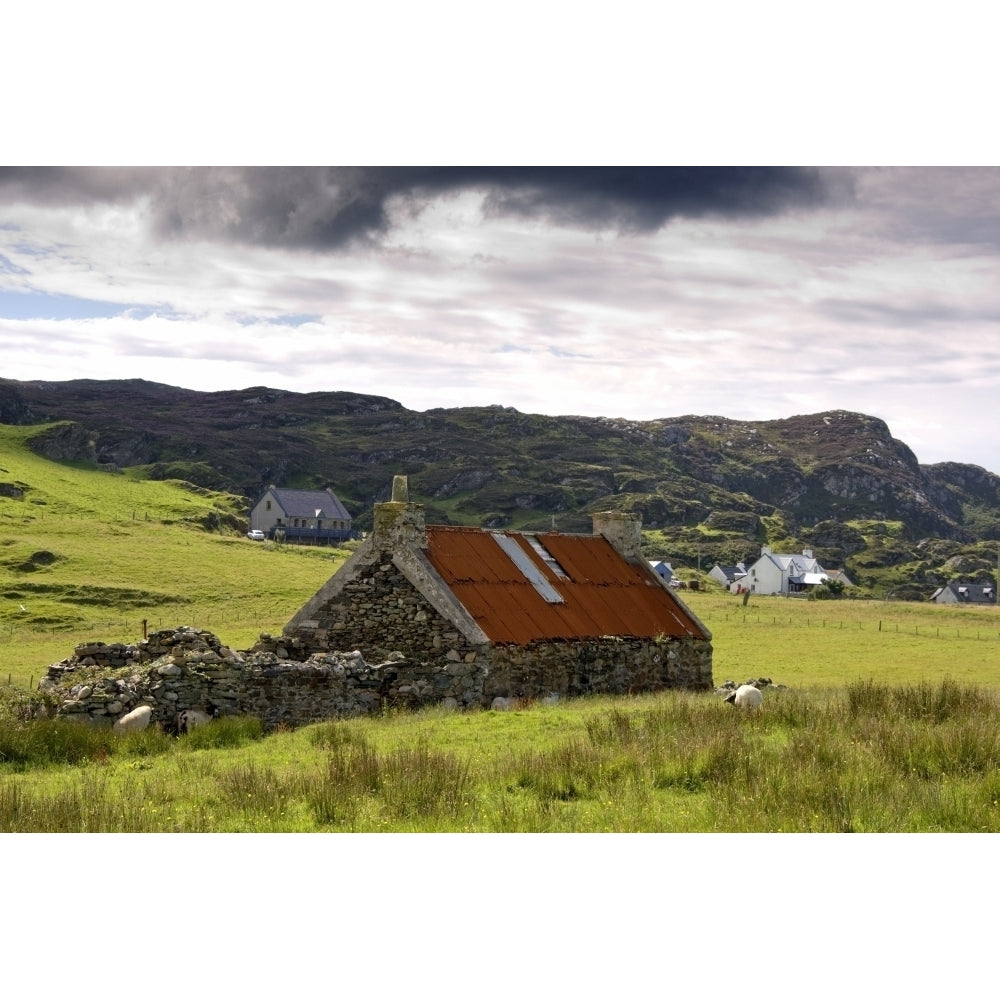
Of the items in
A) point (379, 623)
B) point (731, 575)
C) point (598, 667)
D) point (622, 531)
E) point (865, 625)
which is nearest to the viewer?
point (379, 623)

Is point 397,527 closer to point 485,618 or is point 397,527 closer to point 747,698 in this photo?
point 485,618

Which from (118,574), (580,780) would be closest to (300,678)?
(580,780)

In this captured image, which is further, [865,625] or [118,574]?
[865,625]

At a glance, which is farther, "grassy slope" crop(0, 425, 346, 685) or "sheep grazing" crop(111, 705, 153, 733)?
"grassy slope" crop(0, 425, 346, 685)

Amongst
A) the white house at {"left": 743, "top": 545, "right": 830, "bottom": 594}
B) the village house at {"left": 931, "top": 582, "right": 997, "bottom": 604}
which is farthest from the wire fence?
the village house at {"left": 931, "top": 582, "right": 997, "bottom": 604}

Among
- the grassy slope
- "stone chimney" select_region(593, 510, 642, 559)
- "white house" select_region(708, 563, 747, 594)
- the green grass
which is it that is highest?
"stone chimney" select_region(593, 510, 642, 559)

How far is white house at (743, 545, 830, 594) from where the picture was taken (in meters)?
133

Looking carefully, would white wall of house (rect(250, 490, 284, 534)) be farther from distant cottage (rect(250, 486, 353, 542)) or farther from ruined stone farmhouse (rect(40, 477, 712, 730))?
ruined stone farmhouse (rect(40, 477, 712, 730))

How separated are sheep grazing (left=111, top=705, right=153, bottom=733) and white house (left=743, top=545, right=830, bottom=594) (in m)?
123

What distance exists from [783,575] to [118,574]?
3860 inches

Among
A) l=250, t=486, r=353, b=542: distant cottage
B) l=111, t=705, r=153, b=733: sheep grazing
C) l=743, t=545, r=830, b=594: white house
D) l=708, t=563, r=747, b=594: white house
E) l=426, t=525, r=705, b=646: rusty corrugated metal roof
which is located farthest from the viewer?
l=708, t=563, r=747, b=594: white house

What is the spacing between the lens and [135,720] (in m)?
15.0

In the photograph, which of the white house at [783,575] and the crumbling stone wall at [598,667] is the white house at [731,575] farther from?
the crumbling stone wall at [598,667]

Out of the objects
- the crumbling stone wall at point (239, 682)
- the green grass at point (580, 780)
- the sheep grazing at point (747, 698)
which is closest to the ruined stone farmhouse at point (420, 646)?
the crumbling stone wall at point (239, 682)
